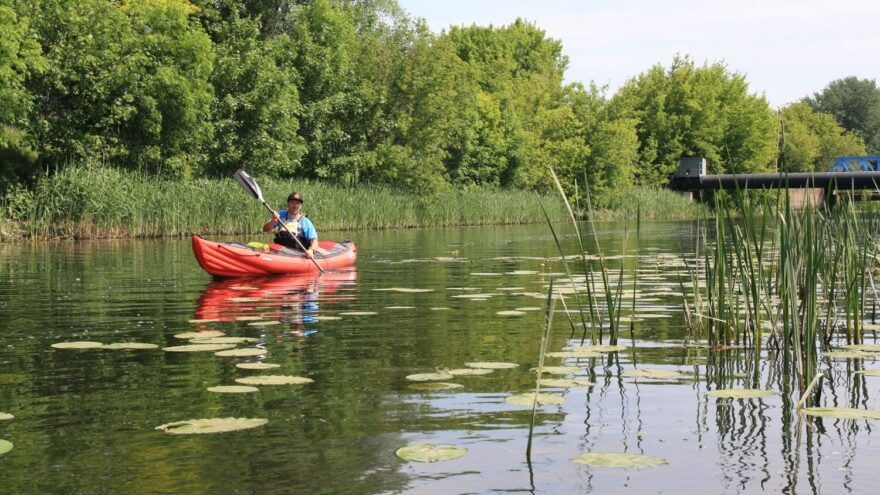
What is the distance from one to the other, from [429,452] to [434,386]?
1.83m

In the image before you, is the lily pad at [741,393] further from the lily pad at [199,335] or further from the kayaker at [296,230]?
the kayaker at [296,230]

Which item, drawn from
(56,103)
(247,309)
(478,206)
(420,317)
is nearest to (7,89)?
(56,103)

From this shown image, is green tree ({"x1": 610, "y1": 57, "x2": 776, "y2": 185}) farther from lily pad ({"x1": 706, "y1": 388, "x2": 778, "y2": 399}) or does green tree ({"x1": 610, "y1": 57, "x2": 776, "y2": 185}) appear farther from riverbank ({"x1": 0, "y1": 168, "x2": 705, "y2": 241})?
lily pad ({"x1": 706, "y1": 388, "x2": 778, "y2": 399})

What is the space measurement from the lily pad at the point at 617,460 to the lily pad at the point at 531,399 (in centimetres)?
114

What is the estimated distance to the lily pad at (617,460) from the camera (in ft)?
15.2

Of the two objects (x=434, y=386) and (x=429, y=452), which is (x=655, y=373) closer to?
(x=434, y=386)

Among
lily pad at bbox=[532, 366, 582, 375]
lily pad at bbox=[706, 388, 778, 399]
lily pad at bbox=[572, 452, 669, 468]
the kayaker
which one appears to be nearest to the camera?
lily pad at bbox=[572, 452, 669, 468]

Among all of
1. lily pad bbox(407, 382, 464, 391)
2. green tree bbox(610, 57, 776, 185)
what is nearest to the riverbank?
lily pad bbox(407, 382, 464, 391)

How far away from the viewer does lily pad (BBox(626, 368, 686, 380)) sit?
22.6ft

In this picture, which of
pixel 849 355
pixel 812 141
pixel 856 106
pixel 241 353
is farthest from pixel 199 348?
pixel 856 106

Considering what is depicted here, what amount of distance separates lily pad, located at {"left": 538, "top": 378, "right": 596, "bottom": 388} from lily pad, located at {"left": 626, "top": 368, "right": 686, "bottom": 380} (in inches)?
17.2

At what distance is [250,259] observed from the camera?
15898 millimetres

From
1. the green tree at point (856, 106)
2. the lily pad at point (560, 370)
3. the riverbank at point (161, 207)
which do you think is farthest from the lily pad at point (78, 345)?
the green tree at point (856, 106)

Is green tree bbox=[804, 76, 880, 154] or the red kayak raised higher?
green tree bbox=[804, 76, 880, 154]
